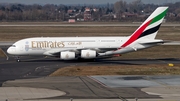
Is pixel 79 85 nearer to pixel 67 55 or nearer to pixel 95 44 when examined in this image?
pixel 67 55

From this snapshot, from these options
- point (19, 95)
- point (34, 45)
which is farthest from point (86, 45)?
point (19, 95)

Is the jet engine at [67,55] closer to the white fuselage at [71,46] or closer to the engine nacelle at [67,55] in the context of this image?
the engine nacelle at [67,55]

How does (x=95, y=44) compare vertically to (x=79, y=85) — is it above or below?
above

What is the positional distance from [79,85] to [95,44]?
18.5 meters

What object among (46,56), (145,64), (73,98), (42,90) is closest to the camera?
(73,98)

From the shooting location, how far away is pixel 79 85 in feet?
135

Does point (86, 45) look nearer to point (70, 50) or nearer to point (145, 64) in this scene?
point (70, 50)

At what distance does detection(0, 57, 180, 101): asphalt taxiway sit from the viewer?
119 ft

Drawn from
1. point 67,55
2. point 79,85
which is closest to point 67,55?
point 67,55

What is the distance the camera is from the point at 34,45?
59281 millimetres

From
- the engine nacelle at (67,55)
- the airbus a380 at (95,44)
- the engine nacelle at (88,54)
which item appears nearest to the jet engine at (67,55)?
the engine nacelle at (67,55)

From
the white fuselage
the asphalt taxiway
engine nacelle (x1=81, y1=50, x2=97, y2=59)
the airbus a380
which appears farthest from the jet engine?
the asphalt taxiway

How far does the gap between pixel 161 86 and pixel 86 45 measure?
2023cm

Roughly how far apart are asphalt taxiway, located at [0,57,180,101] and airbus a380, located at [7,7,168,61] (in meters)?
5.55
